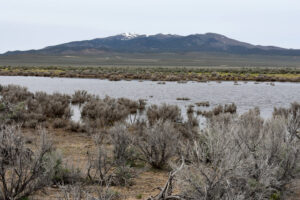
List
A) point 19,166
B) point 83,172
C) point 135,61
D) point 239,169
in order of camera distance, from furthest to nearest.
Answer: point 135,61
point 83,172
point 19,166
point 239,169

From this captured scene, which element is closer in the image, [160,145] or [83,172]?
[83,172]

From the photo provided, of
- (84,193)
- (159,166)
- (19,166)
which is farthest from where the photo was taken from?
(159,166)

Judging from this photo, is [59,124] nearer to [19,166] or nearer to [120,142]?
[120,142]

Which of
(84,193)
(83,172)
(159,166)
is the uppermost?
(84,193)

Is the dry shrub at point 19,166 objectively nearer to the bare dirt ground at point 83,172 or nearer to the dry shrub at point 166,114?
the bare dirt ground at point 83,172

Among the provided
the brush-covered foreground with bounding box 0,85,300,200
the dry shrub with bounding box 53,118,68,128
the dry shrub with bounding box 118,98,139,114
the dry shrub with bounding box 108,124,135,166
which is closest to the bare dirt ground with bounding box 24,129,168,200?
the brush-covered foreground with bounding box 0,85,300,200

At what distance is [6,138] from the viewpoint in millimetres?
5125

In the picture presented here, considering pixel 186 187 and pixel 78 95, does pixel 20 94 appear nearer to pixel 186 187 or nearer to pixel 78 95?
pixel 78 95

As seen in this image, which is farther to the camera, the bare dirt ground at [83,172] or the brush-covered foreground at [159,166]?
the bare dirt ground at [83,172]

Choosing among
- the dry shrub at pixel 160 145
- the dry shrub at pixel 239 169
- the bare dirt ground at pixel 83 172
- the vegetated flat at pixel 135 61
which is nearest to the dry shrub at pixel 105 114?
the bare dirt ground at pixel 83 172

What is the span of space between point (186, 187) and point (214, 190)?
427 millimetres

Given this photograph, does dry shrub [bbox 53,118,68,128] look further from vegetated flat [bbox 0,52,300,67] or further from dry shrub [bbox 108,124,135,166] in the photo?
vegetated flat [bbox 0,52,300,67]

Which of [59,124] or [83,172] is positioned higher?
[83,172]

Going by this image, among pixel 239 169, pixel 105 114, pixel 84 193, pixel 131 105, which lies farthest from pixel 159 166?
pixel 131 105
